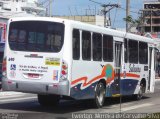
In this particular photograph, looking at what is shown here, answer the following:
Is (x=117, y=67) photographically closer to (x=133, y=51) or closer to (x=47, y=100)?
(x=133, y=51)

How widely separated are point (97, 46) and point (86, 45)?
92 centimetres

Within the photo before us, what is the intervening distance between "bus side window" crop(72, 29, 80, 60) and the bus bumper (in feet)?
3.52

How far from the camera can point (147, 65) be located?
76.4ft

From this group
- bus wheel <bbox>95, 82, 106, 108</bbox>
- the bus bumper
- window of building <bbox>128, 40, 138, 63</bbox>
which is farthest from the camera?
window of building <bbox>128, 40, 138, 63</bbox>

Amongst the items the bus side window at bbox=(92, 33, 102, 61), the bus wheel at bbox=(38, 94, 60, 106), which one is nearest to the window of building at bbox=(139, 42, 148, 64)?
the bus side window at bbox=(92, 33, 102, 61)

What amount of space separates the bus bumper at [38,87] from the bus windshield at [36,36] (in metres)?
1.09

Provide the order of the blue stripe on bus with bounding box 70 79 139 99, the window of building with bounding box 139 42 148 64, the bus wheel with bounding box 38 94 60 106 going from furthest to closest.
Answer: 1. the window of building with bounding box 139 42 148 64
2. the bus wheel with bounding box 38 94 60 106
3. the blue stripe on bus with bounding box 70 79 139 99

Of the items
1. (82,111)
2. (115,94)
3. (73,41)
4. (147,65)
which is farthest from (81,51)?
(147,65)

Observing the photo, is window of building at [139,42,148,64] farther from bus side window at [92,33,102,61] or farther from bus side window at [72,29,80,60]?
bus side window at [72,29,80,60]

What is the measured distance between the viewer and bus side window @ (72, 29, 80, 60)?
51.9ft

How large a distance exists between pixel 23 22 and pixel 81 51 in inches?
84.8

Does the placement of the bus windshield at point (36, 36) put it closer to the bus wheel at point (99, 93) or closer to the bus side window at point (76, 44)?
the bus side window at point (76, 44)

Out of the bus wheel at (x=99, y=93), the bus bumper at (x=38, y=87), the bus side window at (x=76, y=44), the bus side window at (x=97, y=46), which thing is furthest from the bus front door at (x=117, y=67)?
the bus bumper at (x=38, y=87)

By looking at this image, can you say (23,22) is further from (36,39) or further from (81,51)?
(81,51)
